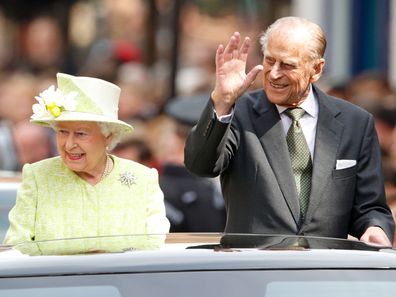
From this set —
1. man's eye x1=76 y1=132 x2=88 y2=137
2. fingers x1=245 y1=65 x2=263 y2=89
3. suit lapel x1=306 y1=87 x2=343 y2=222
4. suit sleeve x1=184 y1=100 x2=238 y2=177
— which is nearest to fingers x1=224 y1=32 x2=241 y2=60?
fingers x1=245 y1=65 x2=263 y2=89

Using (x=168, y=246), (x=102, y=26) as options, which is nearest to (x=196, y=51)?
(x=102, y=26)

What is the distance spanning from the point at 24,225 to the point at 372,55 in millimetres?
11635

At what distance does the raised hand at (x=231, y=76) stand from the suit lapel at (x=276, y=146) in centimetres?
23

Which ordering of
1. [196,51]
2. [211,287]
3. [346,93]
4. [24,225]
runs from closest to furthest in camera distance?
[211,287], [24,225], [346,93], [196,51]

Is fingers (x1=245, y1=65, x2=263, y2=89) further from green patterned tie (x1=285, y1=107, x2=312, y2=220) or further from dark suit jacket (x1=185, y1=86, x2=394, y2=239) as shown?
green patterned tie (x1=285, y1=107, x2=312, y2=220)

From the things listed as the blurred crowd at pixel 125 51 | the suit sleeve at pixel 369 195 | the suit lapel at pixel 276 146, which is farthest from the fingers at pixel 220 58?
the blurred crowd at pixel 125 51

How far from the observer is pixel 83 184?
607 centimetres

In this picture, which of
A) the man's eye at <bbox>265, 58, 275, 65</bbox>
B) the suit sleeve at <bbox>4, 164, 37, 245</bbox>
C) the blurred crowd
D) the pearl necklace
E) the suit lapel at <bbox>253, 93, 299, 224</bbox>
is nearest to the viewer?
the suit sleeve at <bbox>4, 164, 37, 245</bbox>

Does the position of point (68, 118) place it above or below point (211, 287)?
above

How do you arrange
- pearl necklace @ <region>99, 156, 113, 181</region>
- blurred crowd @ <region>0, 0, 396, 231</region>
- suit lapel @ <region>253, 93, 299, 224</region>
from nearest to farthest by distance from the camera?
1. pearl necklace @ <region>99, 156, 113, 181</region>
2. suit lapel @ <region>253, 93, 299, 224</region>
3. blurred crowd @ <region>0, 0, 396, 231</region>

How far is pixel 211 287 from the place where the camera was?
4.51m

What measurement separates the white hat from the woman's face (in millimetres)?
50

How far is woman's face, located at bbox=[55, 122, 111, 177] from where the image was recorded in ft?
19.8

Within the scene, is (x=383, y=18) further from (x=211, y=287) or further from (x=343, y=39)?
(x=211, y=287)
